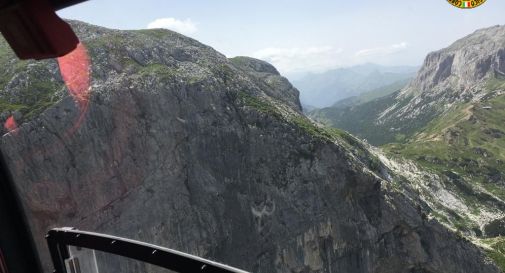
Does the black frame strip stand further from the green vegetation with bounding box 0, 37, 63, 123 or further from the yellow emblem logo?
the green vegetation with bounding box 0, 37, 63, 123

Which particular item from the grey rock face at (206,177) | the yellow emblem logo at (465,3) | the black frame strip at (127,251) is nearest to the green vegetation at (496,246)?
the grey rock face at (206,177)

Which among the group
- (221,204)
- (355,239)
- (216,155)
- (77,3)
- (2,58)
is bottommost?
(355,239)

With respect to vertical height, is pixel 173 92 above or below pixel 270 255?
above

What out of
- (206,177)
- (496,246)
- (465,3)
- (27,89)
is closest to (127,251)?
(465,3)

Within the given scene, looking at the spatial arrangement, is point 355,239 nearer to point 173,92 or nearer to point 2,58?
point 173,92

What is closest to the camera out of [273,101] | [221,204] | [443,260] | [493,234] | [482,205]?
[221,204]

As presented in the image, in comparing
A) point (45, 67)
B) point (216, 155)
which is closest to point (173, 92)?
point (216, 155)

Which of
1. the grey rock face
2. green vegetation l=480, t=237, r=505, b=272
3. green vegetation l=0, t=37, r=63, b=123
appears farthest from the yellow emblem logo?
green vegetation l=480, t=237, r=505, b=272

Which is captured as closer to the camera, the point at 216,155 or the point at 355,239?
the point at 216,155

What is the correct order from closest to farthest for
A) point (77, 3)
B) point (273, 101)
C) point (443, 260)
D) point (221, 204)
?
1. point (77, 3)
2. point (221, 204)
3. point (443, 260)
4. point (273, 101)
